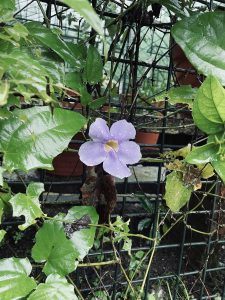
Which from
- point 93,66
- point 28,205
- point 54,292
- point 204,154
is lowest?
point 54,292

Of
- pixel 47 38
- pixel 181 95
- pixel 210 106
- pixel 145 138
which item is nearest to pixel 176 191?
pixel 181 95

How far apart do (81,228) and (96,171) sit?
13cm

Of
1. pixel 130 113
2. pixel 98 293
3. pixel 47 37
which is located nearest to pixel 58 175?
pixel 98 293

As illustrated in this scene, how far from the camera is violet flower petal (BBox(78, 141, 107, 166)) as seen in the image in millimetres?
695

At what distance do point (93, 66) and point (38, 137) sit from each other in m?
0.22

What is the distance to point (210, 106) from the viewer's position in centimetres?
62

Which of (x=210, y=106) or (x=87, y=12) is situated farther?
(x=210, y=106)

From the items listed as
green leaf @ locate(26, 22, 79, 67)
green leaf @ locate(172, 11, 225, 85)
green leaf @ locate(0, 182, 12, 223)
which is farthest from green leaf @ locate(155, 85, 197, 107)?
green leaf @ locate(0, 182, 12, 223)

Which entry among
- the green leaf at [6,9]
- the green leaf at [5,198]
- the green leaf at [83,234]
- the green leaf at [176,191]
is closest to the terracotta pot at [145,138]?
the green leaf at [176,191]

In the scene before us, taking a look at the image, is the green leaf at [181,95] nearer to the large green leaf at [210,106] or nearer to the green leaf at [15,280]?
the large green leaf at [210,106]

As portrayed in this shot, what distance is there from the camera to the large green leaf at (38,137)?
1.96 ft

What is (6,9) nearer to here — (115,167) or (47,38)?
(47,38)

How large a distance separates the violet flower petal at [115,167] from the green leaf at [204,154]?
12 cm

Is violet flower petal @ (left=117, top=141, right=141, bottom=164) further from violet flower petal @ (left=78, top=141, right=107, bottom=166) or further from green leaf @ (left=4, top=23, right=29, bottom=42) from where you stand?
green leaf @ (left=4, top=23, right=29, bottom=42)
